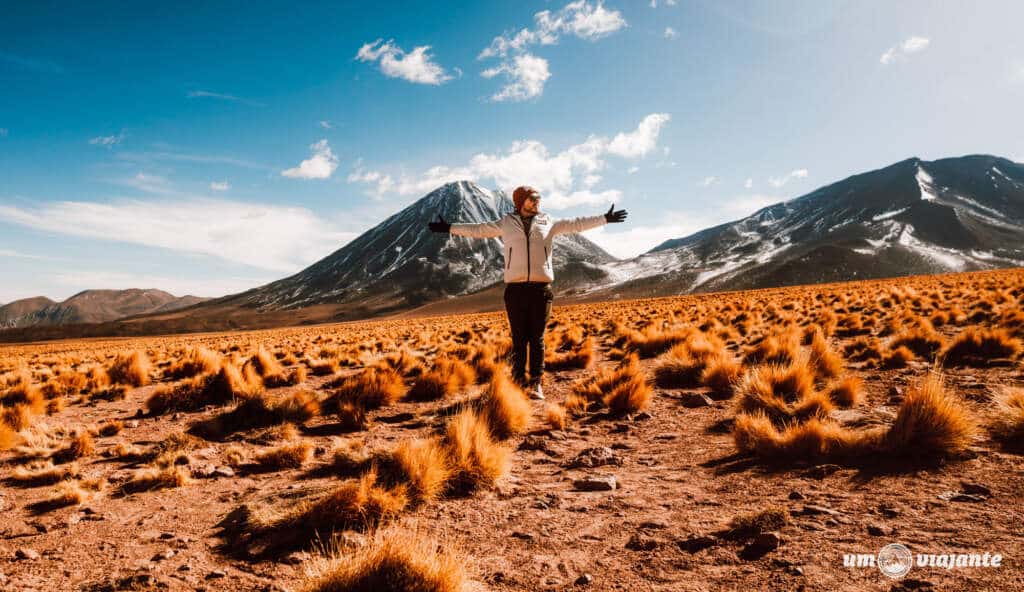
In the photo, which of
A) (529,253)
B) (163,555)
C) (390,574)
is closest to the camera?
(390,574)

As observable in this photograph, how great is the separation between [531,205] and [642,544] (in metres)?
4.71

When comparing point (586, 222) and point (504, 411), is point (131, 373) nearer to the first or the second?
point (504, 411)

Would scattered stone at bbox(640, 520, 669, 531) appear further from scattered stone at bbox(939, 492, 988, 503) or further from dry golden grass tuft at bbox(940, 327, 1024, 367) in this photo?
dry golden grass tuft at bbox(940, 327, 1024, 367)

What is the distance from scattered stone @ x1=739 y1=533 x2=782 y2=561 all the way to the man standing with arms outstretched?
428 centimetres

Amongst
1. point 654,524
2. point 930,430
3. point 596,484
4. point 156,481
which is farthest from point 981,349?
point 156,481

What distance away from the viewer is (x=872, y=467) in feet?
10.7

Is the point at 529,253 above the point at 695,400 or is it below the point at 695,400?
above

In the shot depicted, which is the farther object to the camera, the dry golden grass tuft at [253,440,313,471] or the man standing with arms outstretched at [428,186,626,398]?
the man standing with arms outstretched at [428,186,626,398]

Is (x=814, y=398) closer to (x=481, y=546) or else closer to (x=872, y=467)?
(x=872, y=467)

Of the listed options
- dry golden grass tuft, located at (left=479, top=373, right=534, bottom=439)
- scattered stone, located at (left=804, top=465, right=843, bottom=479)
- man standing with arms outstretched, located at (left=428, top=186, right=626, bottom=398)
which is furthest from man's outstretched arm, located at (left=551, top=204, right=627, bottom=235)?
scattered stone, located at (left=804, top=465, right=843, bottom=479)

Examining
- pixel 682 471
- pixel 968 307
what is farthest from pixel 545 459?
pixel 968 307

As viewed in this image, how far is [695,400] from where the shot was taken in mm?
5895

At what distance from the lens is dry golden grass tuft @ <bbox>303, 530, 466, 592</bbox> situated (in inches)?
79.7

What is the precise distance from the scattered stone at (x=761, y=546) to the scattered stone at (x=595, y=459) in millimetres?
1637
